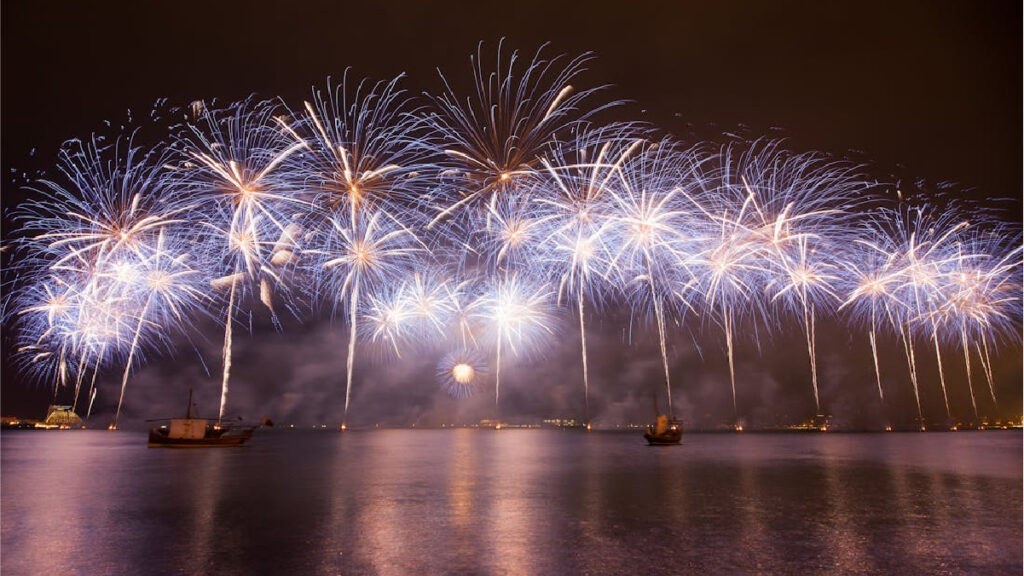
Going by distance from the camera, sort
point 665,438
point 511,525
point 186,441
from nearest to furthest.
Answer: point 511,525
point 186,441
point 665,438

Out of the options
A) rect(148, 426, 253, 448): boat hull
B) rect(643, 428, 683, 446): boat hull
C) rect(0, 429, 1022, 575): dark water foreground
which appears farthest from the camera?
rect(643, 428, 683, 446): boat hull

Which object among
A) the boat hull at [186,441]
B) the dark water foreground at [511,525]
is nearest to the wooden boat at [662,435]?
the dark water foreground at [511,525]

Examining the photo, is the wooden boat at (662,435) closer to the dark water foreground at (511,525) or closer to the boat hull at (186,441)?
the dark water foreground at (511,525)

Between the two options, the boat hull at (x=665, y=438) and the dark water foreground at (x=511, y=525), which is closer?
the dark water foreground at (x=511, y=525)

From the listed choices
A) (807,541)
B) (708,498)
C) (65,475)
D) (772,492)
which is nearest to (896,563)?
(807,541)

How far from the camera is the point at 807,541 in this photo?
1759 cm

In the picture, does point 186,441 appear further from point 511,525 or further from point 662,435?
point 511,525

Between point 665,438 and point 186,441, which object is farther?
point 665,438

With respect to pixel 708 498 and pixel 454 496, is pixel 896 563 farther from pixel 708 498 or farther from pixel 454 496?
pixel 454 496

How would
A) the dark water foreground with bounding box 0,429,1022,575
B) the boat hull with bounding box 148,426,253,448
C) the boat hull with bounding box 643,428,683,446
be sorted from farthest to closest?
the boat hull with bounding box 643,428,683,446 → the boat hull with bounding box 148,426,253,448 → the dark water foreground with bounding box 0,429,1022,575

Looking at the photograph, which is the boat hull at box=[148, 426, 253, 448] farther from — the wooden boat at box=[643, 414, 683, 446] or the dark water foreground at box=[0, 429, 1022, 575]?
the wooden boat at box=[643, 414, 683, 446]

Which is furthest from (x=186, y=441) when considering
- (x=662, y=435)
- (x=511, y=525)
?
(x=511, y=525)

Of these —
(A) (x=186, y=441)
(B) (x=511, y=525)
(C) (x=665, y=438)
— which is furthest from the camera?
(C) (x=665, y=438)

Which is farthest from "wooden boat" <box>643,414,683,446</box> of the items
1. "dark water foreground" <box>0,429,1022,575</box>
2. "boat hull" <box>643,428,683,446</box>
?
"dark water foreground" <box>0,429,1022,575</box>
